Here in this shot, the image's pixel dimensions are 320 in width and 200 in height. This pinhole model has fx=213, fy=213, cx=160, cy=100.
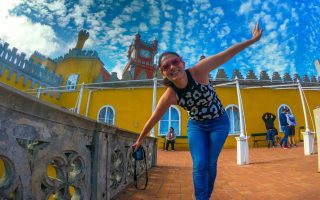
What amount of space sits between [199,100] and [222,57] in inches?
18.2

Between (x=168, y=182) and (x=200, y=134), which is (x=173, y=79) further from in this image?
→ (x=168, y=182)

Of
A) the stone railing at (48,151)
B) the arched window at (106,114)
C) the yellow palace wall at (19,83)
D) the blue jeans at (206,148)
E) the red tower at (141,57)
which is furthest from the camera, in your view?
the red tower at (141,57)

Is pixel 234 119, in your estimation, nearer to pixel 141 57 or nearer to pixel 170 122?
pixel 170 122

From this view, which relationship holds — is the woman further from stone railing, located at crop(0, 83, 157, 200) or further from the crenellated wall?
the crenellated wall

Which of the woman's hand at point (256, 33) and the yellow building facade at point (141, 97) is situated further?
the yellow building facade at point (141, 97)

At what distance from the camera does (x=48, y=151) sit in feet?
5.29

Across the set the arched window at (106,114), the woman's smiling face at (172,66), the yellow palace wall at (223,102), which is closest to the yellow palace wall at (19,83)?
the yellow palace wall at (223,102)

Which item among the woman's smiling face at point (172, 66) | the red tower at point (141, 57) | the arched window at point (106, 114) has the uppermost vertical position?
the red tower at point (141, 57)

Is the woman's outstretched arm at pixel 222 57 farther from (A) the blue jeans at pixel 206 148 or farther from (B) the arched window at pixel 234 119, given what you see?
(B) the arched window at pixel 234 119

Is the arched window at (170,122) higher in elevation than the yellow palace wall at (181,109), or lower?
lower

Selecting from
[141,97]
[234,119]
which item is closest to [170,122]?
[141,97]

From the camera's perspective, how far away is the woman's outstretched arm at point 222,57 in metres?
2.00

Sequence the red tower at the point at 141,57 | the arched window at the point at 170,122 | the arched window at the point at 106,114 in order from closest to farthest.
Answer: the arched window at the point at 170,122, the arched window at the point at 106,114, the red tower at the point at 141,57

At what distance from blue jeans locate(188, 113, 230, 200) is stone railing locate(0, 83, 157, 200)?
1067 millimetres
